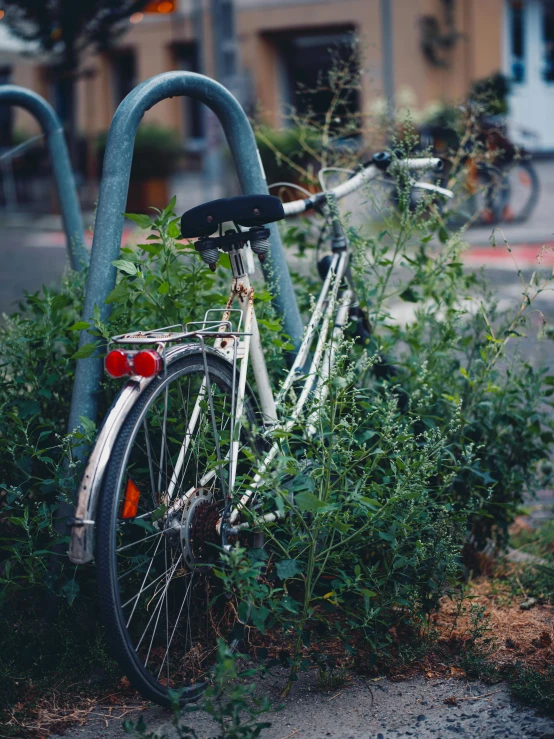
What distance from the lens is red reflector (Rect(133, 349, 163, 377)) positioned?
2.19 meters

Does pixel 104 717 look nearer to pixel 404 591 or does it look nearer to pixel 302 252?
pixel 404 591

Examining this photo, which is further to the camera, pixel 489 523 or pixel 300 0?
pixel 300 0

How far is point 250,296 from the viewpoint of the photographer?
8.66ft

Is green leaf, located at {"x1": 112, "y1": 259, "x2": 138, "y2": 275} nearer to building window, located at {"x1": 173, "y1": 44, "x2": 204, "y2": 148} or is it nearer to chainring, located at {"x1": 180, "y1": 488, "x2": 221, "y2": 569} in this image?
chainring, located at {"x1": 180, "y1": 488, "x2": 221, "y2": 569}

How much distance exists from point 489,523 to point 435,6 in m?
18.2

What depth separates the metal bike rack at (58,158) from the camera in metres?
3.44

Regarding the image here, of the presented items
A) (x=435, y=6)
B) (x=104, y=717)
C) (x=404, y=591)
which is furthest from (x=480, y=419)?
(x=435, y=6)

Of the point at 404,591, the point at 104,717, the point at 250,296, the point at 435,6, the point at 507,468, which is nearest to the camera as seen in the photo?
the point at 104,717

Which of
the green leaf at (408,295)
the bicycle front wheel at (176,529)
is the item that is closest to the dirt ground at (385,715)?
the bicycle front wheel at (176,529)

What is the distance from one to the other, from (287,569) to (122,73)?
23.3m

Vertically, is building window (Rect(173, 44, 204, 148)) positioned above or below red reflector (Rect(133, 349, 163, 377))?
above

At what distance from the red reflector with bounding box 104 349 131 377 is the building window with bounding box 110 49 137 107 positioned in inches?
884

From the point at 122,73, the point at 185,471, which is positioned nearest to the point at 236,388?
the point at 185,471

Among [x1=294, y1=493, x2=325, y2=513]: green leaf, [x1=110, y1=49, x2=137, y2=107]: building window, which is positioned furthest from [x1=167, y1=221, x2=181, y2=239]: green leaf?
[x1=110, y1=49, x2=137, y2=107]: building window
